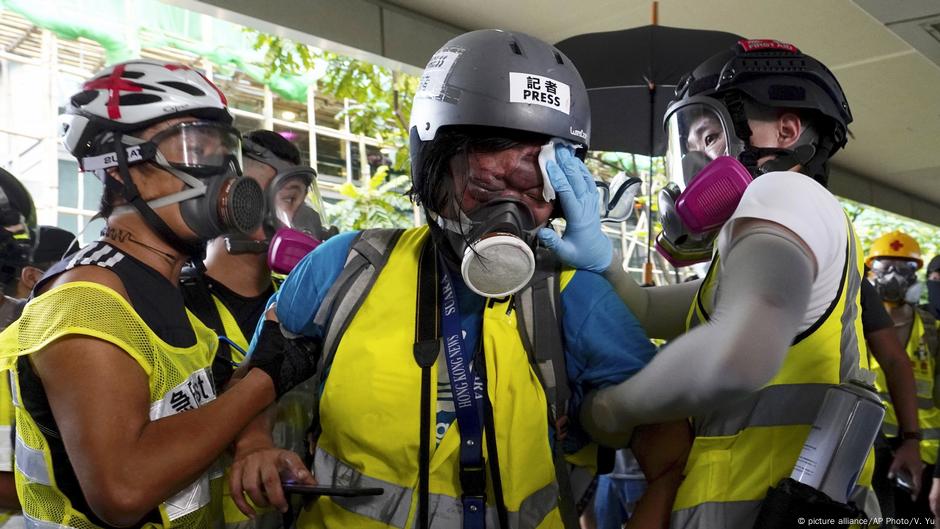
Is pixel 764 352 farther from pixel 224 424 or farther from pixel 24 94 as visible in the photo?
pixel 24 94

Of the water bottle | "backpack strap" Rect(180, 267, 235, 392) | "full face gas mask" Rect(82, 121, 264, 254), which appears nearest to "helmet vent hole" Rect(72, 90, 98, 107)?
"full face gas mask" Rect(82, 121, 264, 254)

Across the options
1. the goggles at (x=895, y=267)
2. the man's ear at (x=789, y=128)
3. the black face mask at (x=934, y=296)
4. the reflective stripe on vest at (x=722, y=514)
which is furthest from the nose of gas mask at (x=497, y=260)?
the black face mask at (x=934, y=296)

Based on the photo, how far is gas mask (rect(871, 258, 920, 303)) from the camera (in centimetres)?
641

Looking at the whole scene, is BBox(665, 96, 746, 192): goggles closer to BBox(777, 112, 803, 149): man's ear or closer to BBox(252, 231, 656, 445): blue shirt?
BBox(777, 112, 803, 149): man's ear

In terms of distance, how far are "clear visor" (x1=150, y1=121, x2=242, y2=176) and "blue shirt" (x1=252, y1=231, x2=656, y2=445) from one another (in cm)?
52

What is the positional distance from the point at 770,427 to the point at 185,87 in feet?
5.67

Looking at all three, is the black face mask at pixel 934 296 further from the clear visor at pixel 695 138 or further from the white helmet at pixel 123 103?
the white helmet at pixel 123 103

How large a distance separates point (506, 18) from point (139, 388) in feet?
15.6

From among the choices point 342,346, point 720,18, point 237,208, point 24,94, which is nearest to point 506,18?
point 720,18

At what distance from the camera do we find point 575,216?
1.78 metres

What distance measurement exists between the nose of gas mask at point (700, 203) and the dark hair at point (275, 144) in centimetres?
196

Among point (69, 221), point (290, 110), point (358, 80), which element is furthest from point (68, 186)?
point (358, 80)

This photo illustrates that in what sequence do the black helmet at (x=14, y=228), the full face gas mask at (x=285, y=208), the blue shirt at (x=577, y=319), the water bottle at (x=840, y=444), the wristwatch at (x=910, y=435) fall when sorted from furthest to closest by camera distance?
the wristwatch at (x=910, y=435)
the full face gas mask at (x=285, y=208)
the black helmet at (x=14, y=228)
the blue shirt at (x=577, y=319)
the water bottle at (x=840, y=444)

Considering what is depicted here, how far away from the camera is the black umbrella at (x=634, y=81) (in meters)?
4.53
